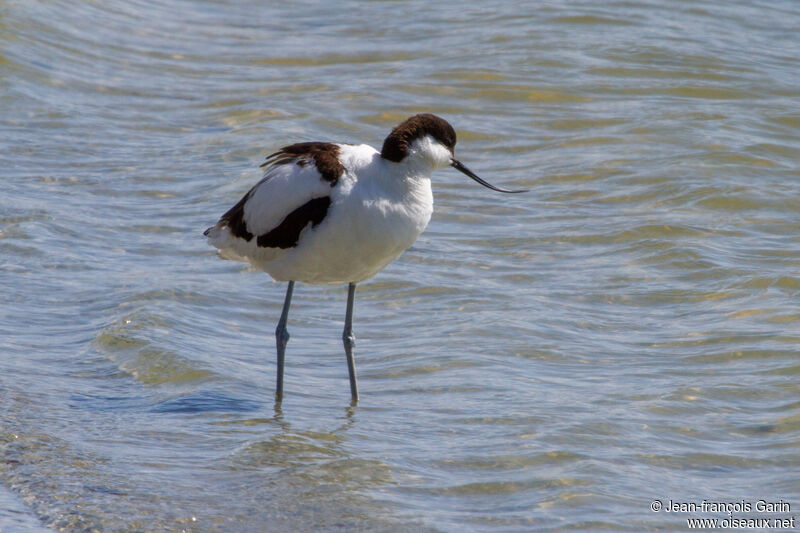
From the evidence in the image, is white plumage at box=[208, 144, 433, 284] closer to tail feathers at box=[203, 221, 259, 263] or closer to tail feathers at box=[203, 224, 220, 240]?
tail feathers at box=[203, 221, 259, 263]

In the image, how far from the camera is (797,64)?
14273mm

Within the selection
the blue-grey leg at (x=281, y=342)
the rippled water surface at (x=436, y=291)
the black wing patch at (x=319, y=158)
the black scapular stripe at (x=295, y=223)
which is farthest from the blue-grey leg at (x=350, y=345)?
the black wing patch at (x=319, y=158)

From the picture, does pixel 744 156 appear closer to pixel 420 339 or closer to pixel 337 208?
pixel 420 339

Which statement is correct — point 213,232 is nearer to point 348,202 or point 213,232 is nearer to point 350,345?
point 350,345

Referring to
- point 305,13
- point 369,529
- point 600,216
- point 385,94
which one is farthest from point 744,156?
point 305,13

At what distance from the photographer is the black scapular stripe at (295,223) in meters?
6.52

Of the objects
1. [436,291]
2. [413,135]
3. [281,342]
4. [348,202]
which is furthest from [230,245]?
[436,291]

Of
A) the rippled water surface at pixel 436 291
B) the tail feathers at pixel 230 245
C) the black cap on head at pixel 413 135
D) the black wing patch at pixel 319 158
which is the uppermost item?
the black cap on head at pixel 413 135

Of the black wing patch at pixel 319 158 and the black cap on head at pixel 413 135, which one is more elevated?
the black cap on head at pixel 413 135

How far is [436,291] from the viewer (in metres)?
8.82

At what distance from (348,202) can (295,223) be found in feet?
1.20

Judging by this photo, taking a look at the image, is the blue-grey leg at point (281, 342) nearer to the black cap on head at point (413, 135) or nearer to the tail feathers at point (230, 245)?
the tail feathers at point (230, 245)

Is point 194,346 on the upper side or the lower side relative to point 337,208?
lower

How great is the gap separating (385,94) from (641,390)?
7582 mm
